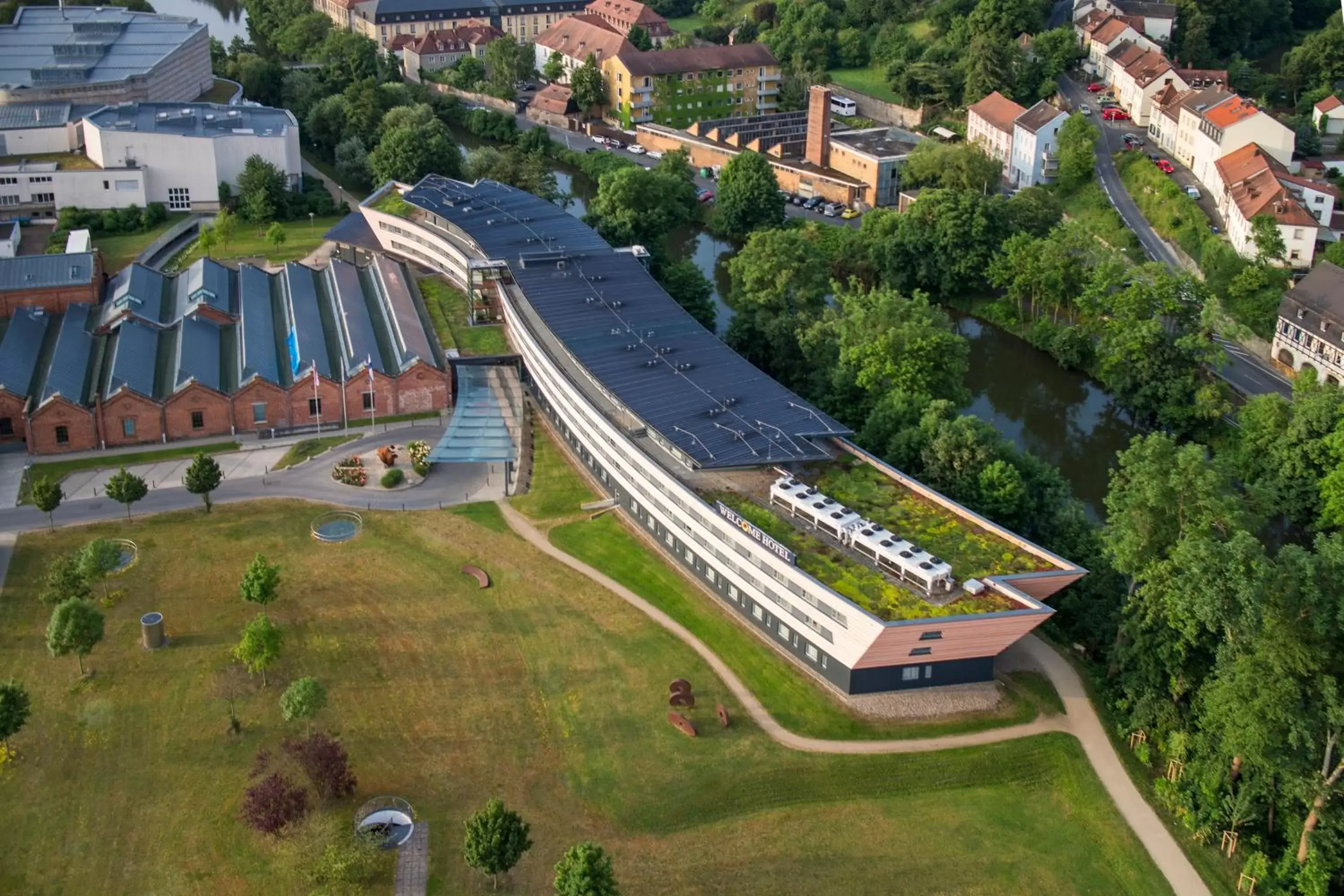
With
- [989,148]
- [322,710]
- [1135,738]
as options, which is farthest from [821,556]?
[989,148]

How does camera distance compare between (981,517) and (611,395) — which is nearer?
(981,517)

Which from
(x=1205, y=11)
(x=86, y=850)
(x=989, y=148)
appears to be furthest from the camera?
(x=1205, y=11)

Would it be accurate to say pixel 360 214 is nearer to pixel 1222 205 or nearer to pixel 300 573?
pixel 300 573

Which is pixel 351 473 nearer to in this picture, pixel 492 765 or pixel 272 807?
pixel 492 765

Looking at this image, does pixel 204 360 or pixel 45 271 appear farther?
pixel 45 271

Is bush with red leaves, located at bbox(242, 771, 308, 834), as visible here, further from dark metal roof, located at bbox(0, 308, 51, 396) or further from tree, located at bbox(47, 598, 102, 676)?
dark metal roof, located at bbox(0, 308, 51, 396)

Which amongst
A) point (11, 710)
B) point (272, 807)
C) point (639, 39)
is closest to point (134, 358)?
point (11, 710)
